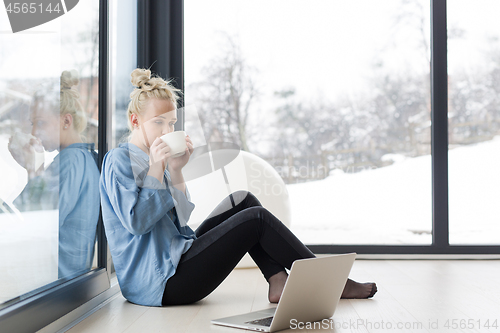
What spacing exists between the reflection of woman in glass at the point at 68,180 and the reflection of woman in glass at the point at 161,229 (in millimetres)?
140

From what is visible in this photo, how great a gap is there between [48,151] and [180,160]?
39cm

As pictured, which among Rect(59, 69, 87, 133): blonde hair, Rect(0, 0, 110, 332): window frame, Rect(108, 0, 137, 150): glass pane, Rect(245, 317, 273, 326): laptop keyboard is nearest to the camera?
Rect(0, 0, 110, 332): window frame

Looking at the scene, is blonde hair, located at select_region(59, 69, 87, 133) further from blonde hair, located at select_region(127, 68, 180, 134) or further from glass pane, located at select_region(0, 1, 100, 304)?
blonde hair, located at select_region(127, 68, 180, 134)

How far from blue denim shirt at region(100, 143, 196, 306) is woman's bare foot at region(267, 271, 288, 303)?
30cm

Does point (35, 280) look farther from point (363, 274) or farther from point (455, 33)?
point (455, 33)

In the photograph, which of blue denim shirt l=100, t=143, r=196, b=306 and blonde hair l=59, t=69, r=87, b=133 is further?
blonde hair l=59, t=69, r=87, b=133

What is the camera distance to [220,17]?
9.14ft

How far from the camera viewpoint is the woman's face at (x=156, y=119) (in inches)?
56.9

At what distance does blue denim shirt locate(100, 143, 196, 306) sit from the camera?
140 cm

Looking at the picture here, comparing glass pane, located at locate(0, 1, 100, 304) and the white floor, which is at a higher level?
glass pane, located at locate(0, 1, 100, 304)

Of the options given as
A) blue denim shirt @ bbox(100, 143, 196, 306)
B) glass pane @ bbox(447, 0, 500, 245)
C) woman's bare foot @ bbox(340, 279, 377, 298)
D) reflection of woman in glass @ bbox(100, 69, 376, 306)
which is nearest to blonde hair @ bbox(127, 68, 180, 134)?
reflection of woman in glass @ bbox(100, 69, 376, 306)

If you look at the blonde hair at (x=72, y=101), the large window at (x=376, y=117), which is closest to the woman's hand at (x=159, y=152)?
the blonde hair at (x=72, y=101)

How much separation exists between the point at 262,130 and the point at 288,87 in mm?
297

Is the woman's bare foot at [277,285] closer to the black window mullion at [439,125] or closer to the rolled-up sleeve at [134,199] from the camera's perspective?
the rolled-up sleeve at [134,199]
